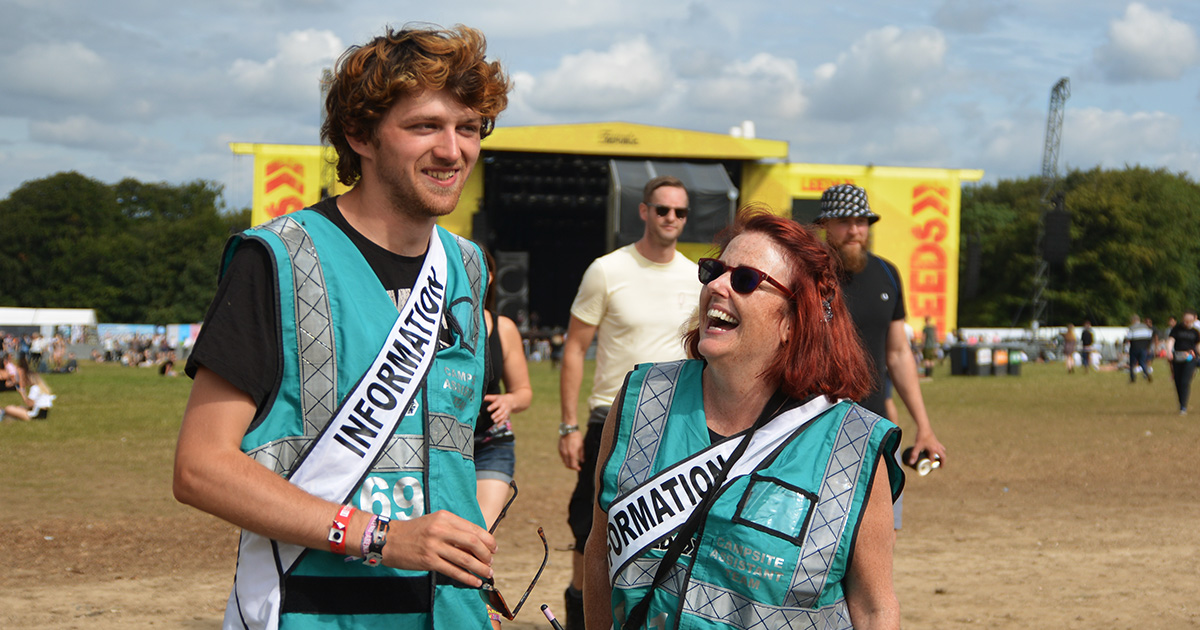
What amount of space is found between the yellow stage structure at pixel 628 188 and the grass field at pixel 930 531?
54.6ft

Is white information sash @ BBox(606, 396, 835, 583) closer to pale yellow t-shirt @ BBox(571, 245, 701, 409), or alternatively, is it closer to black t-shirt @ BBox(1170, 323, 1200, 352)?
pale yellow t-shirt @ BBox(571, 245, 701, 409)

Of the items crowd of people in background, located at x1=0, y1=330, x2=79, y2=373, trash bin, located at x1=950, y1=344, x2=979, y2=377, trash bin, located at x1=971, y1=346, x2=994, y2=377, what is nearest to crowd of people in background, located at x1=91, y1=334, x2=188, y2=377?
crowd of people in background, located at x1=0, y1=330, x2=79, y2=373

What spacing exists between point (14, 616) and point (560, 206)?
102ft

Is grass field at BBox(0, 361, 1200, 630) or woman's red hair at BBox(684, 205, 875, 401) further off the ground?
woman's red hair at BBox(684, 205, 875, 401)

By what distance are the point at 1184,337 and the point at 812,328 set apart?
54.5 feet

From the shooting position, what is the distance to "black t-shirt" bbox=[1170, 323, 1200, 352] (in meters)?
16.4

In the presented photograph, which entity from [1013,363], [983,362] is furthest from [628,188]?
[1013,363]

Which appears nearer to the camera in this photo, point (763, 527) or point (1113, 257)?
point (763, 527)

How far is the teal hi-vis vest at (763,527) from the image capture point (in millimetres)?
2090

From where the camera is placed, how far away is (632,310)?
5473 millimetres

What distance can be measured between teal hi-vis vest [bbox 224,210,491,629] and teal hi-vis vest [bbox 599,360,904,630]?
376mm

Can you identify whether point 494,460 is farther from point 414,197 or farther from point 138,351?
point 138,351

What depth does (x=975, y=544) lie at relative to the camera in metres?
7.62

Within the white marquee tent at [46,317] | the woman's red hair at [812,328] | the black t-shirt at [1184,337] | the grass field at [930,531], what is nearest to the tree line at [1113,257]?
the black t-shirt at [1184,337]
